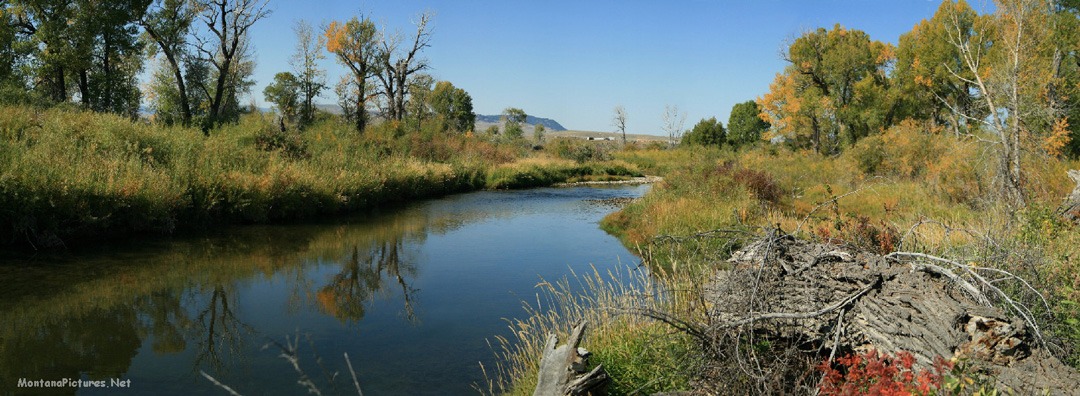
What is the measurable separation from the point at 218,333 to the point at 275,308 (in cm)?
119

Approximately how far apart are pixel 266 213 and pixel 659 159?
138 feet

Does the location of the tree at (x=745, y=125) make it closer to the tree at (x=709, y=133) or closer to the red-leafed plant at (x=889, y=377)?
the tree at (x=709, y=133)

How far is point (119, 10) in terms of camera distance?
28.0 metres

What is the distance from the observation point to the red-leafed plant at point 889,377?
2780mm

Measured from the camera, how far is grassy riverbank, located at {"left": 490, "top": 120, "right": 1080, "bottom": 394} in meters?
4.66

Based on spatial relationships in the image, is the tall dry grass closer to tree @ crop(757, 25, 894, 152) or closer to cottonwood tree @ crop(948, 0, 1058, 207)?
cottonwood tree @ crop(948, 0, 1058, 207)

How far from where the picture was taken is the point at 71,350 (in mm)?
6793

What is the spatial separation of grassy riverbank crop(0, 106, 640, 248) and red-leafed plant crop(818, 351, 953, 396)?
12853mm

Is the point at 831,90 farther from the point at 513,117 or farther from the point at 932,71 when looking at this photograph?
the point at 513,117

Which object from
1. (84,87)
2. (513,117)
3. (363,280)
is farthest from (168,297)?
(513,117)

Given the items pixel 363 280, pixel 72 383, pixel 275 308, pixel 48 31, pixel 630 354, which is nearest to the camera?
pixel 630 354

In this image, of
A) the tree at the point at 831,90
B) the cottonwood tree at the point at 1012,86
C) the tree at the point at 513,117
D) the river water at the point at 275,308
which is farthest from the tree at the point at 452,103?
the cottonwood tree at the point at 1012,86

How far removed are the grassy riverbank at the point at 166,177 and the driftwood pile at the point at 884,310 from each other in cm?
1224

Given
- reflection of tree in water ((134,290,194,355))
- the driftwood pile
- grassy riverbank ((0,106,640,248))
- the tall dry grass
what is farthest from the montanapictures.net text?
grassy riverbank ((0,106,640,248))
